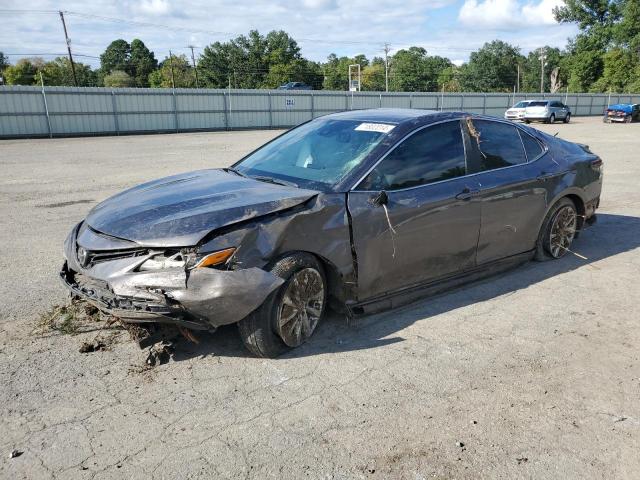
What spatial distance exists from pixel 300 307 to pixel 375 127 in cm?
173

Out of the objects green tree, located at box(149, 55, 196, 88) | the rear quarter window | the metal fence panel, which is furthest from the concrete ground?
green tree, located at box(149, 55, 196, 88)

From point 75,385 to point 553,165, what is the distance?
494 centimetres

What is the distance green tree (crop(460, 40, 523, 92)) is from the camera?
94.6 metres

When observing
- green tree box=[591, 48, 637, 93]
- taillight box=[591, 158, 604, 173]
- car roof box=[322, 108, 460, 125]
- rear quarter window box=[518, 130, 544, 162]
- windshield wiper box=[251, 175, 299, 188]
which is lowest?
taillight box=[591, 158, 604, 173]

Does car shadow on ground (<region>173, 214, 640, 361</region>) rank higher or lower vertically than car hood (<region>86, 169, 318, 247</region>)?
lower

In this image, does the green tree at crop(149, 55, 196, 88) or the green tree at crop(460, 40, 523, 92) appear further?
the green tree at crop(460, 40, 523, 92)

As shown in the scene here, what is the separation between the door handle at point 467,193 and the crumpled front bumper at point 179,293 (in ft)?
6.55

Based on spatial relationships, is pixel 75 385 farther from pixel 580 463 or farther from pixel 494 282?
pixel 494 282

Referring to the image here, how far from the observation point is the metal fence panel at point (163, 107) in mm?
26641

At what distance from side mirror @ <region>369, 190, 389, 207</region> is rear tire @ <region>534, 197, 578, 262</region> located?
2.44m

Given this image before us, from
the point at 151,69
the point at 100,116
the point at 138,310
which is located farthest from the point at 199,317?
the point at 151,69

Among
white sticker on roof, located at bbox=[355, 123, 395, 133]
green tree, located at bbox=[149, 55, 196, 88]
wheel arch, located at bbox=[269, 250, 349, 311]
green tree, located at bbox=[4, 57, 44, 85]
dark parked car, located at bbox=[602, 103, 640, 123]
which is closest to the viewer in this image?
wheel arch, located at bbox=[269, 250, 349, 311]

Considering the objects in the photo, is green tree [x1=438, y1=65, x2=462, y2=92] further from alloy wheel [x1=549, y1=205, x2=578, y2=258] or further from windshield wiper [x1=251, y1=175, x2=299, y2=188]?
windshield wiper [x1=251, y1=175, x2=299, y2=188]

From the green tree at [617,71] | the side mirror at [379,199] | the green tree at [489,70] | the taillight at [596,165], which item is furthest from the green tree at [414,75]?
the side mirror at [379,199]
